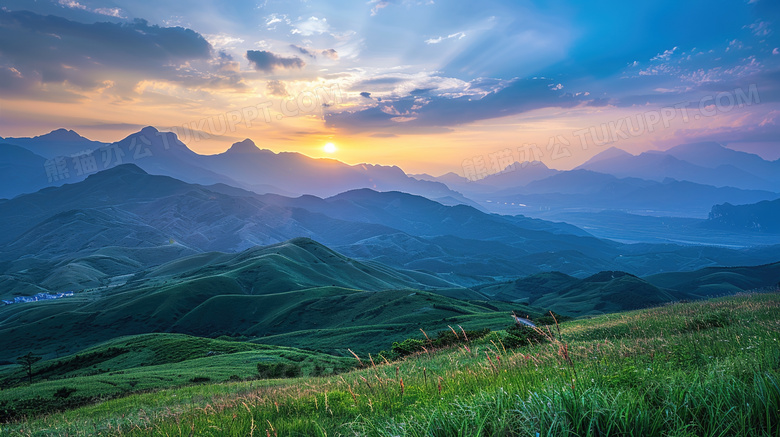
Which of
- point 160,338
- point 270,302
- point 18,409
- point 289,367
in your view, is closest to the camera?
point 18,409

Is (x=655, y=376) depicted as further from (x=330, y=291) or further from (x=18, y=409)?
(x=330, y=291)

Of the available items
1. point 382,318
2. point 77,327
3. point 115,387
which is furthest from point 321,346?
point 77,327

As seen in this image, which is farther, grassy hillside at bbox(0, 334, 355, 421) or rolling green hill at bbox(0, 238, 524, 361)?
rolling green hill at bbox(0, 238, 524, 361)

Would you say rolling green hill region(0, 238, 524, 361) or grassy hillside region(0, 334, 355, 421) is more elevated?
grassy hillside region(0, 334, 355, 421)

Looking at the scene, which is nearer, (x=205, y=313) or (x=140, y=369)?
(x=140, y=369)

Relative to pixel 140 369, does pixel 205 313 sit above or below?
below

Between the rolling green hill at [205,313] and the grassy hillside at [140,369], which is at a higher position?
the grassy hillside at [140,369]

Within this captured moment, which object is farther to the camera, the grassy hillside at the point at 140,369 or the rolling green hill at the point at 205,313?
the rolling green hill at the point at 205,313

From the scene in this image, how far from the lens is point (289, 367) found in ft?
132

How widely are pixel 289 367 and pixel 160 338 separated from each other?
5509 centimetres

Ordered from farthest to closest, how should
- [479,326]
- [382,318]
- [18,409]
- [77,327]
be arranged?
[77,327] → [382,318] → [479,326] → [18,409]

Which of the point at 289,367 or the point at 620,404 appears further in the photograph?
the point at 289,367

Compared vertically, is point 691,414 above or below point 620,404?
below

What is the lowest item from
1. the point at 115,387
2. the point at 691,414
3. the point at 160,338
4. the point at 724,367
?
the point at 160,338
